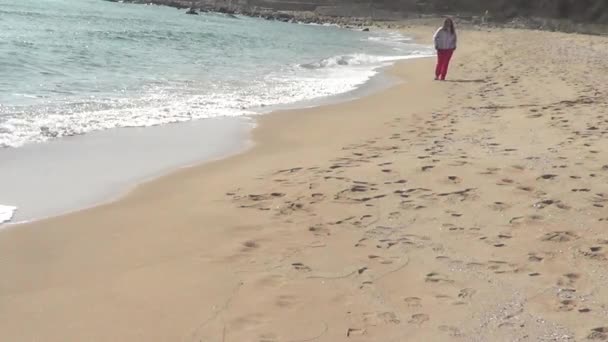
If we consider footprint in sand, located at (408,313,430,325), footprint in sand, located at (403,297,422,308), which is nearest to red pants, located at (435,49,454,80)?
footprint in sand, located at (403,297,422,308)

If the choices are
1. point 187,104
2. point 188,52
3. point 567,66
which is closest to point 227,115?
point 187,104

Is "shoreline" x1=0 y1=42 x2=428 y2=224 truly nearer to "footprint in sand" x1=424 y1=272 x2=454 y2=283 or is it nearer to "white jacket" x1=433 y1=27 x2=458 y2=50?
"footprint in sand" x1=424 y1=272 x2=454 y2=283

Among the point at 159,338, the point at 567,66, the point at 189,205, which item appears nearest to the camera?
the point at 159,338

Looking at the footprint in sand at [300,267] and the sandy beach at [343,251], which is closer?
the sandy beach at [343,251]

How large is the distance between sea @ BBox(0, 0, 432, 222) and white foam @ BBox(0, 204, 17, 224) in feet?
0.05

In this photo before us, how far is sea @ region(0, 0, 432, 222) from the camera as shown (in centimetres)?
704

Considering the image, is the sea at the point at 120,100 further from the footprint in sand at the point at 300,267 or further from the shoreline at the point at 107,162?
the footprint in sand at the point at 300,267

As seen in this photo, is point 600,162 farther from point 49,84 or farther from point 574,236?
point 49,84

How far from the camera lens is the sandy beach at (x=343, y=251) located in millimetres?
3613

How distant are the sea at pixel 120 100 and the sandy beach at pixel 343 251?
3.05ft

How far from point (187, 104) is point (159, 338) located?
8.43m

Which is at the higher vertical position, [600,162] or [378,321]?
[600,162]

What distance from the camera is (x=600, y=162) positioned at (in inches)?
243

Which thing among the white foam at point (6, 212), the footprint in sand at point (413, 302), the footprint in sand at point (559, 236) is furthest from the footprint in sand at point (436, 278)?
the white foam at point (6, 212)
